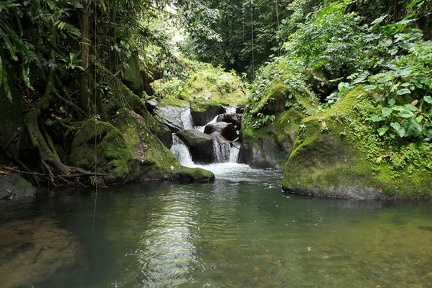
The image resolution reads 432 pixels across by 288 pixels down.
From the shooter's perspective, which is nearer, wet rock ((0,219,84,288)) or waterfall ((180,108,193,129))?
wet rock ((0,219,84,288))

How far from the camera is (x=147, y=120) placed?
32.1 ft

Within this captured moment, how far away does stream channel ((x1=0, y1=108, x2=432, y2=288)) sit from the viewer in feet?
10.1

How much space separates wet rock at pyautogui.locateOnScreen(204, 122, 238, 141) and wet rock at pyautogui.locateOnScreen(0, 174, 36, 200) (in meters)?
7.34

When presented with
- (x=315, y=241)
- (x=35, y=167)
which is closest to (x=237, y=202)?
(x=315, y=241)

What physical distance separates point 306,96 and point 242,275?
8377 millimetres

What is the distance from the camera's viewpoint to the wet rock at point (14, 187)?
604 cm

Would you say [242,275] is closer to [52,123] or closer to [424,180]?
[424,180]

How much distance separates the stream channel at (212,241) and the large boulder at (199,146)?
4.88 metres

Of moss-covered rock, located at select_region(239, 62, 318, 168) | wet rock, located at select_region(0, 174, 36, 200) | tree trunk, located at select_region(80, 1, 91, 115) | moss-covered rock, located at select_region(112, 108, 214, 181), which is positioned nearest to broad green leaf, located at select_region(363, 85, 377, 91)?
moss-covered rock, located at select_region(239, 62, 318, 168)

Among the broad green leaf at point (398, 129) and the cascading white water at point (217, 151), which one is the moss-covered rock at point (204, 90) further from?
the broad green leaf at point (398, 129)

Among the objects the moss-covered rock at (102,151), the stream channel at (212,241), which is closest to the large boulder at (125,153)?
the moss-covered rock at (102,151)

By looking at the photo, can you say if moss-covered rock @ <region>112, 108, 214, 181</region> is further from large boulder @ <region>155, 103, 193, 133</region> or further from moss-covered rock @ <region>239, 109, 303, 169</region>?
large boulder @ <region>155, 103, 193, 133</region>

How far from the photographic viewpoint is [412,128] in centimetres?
606

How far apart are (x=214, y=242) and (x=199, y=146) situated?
734 centimetres
